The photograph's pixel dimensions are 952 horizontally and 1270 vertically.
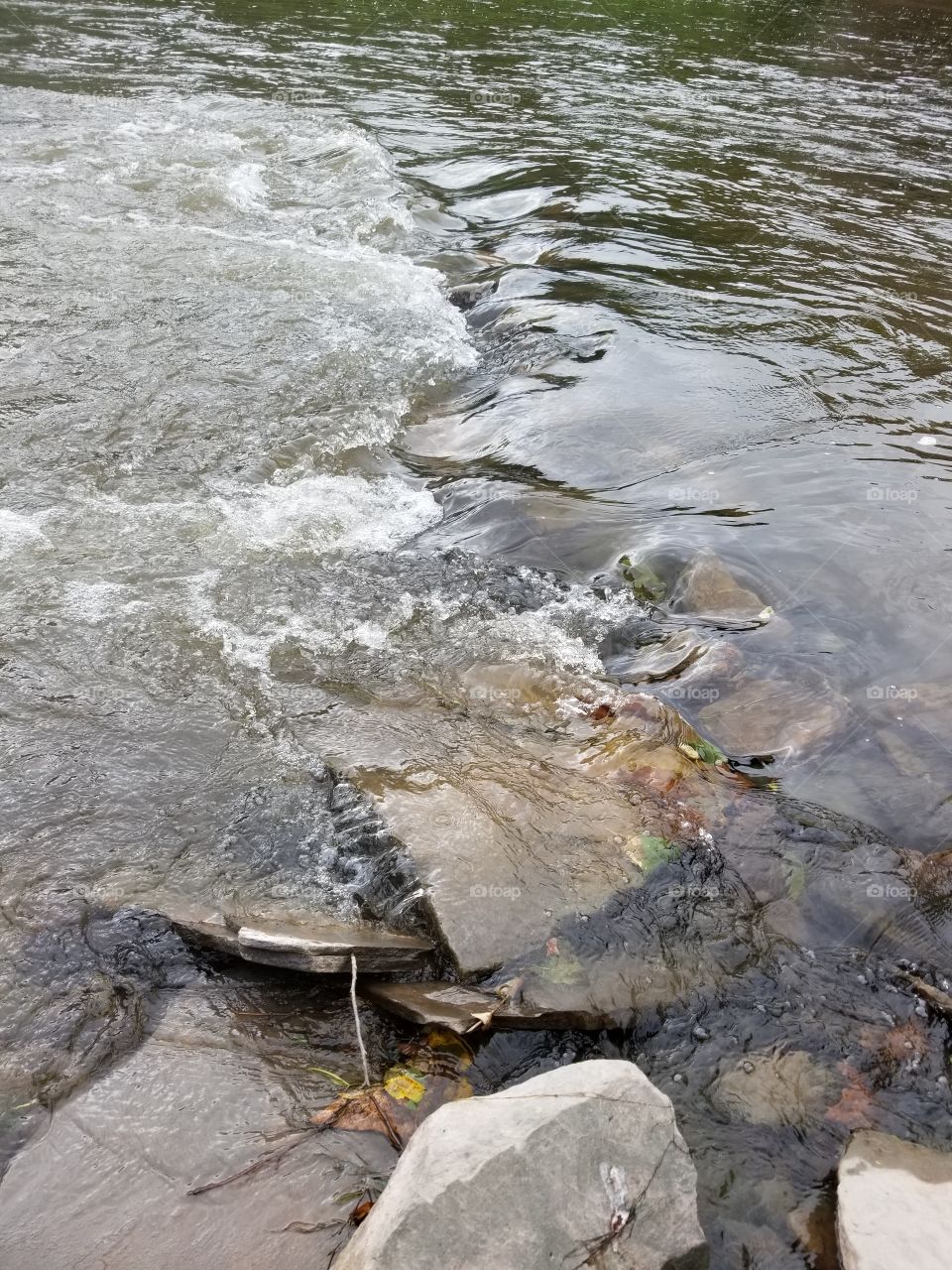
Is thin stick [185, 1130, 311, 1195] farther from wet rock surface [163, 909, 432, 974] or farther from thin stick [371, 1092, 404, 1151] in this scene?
wet rock surface [163, 909, 432, 974]

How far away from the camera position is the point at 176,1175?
317 cm

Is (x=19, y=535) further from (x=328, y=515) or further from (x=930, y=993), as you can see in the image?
(x=930, y=993)

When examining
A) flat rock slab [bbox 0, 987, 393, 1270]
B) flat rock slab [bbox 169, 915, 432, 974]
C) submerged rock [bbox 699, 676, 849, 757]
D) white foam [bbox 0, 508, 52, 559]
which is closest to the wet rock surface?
flat rock slab [bbox 169, 915, 432, 974]

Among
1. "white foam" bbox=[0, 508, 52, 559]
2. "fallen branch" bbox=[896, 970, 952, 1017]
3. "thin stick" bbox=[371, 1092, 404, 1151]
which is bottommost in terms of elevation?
"fallen branch" bbox=[896, 970, 952, 1017]

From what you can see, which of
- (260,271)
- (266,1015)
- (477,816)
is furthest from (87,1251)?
(260,271)

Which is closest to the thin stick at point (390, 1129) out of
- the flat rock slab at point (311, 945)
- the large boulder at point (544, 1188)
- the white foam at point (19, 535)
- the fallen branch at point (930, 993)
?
the large boulder at point (544, 1188)

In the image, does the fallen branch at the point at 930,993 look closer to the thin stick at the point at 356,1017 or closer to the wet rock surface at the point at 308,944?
the wet rock surface at the point at 308,944

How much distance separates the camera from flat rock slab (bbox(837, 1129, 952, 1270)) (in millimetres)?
2906

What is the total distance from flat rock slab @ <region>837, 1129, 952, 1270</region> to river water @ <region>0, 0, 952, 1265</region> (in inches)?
6.3

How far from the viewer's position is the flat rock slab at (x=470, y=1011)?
11.8 ft

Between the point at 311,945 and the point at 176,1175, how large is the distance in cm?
91

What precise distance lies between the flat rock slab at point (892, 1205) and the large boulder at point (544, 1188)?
53 cm

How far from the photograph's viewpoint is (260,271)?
10.7 metres

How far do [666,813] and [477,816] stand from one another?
0.93 m
